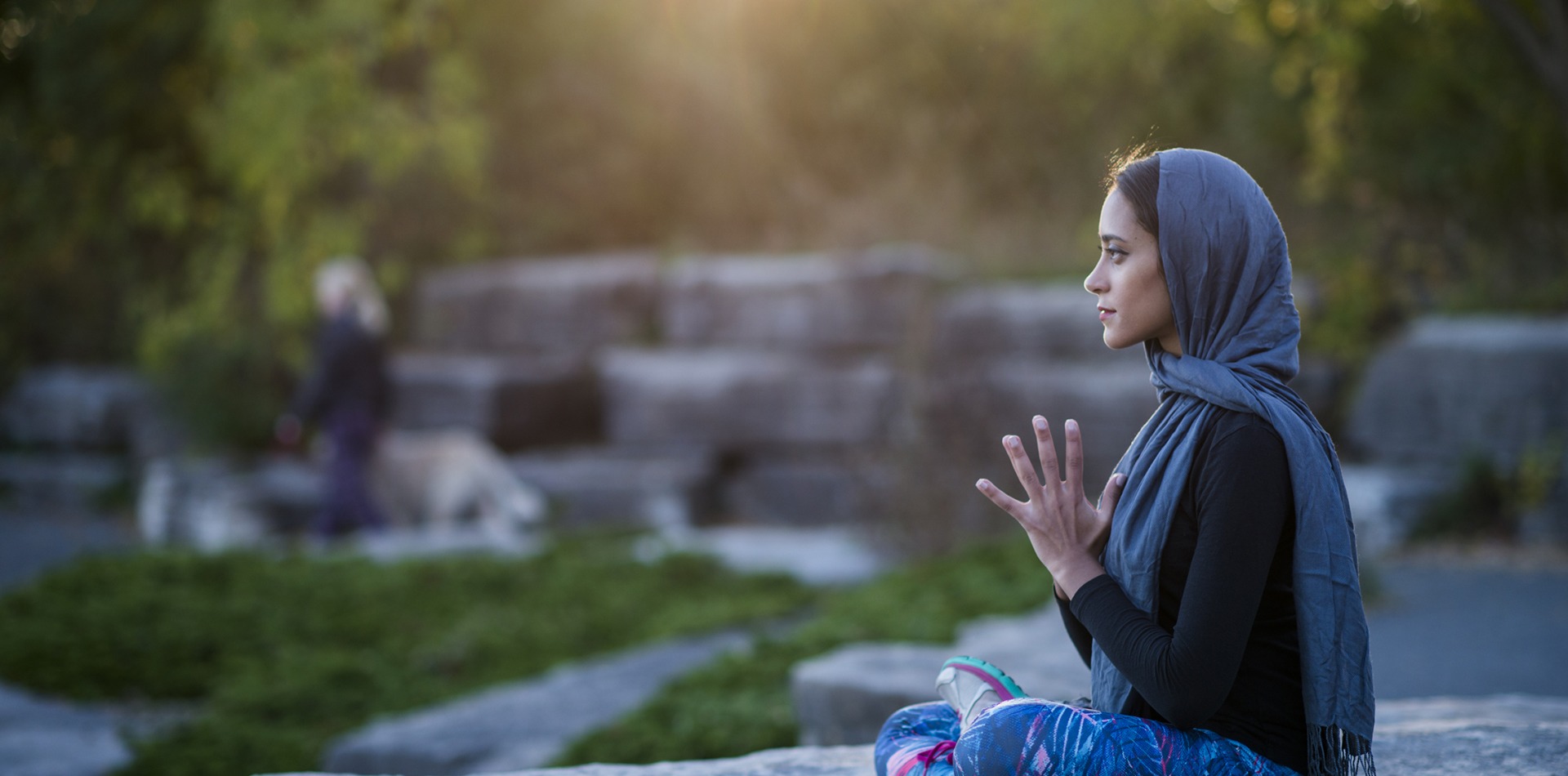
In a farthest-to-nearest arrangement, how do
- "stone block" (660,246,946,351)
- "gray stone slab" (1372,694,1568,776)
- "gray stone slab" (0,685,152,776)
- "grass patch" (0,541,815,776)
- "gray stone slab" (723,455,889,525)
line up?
"stone block" (660,246,946,351) < "gray stone slab" (723,455,889,525) < "grass patch" (0,541,815,776) < "gray stone slab" (0,685,152,776) < "gray stone slab" (1372,694,1568,776)

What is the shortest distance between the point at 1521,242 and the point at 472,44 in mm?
9730

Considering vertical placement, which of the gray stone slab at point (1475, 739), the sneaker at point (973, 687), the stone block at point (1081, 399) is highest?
the stone block at point (1081, 399)

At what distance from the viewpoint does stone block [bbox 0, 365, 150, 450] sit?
1246cm

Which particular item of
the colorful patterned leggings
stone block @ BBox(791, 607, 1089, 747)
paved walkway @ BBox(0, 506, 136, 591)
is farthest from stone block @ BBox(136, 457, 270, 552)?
the colorful patterned leggings

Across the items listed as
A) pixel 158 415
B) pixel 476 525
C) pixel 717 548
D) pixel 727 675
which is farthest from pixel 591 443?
pixel 727 675

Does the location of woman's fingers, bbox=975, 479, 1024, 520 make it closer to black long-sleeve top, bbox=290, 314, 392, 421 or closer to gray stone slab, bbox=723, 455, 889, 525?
gray stone slab, bbox=723, 455, 889, 525

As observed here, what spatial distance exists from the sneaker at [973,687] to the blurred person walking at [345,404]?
8.03 metres

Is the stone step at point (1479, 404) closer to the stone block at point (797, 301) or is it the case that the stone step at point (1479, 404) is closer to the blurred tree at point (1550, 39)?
the blurred tree at point (1550, 39)

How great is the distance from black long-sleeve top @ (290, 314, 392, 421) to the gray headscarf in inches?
328

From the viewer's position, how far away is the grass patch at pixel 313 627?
523 cm

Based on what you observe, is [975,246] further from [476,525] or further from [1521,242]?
[476,525]

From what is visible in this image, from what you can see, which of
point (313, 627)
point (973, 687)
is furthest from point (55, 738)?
point (973, 687)

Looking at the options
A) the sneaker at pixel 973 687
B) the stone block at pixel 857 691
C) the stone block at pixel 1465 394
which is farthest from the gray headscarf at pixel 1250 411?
the stone block at pixel 1465 394

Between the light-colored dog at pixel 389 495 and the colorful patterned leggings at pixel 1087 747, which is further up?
the light-colored dog at pixel 389 495
